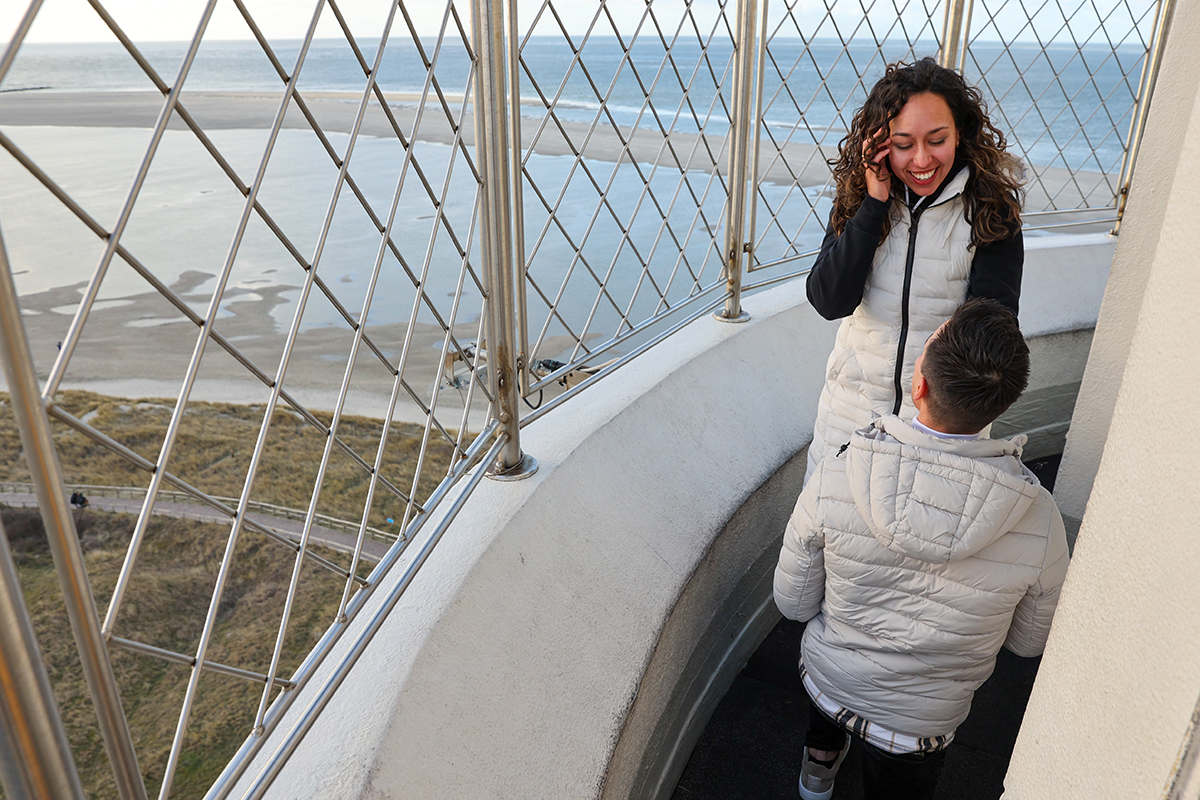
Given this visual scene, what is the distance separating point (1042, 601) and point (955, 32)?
2.16m

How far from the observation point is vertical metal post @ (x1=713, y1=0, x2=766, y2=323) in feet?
7.64

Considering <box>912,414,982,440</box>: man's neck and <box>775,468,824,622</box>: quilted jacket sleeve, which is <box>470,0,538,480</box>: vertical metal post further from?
<box>912,414,982,440</box>: man's neck

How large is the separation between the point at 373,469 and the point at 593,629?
53 cm

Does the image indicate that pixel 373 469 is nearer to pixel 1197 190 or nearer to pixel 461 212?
pixel 1197 190

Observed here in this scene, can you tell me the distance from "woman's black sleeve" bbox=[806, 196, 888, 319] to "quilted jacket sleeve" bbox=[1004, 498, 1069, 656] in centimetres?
56

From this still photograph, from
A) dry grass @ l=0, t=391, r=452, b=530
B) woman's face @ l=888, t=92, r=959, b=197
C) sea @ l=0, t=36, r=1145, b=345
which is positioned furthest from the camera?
sea @ l=0, t=36, r=1145, b=345

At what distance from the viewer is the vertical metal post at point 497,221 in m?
1.43

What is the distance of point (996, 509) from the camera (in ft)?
4.35

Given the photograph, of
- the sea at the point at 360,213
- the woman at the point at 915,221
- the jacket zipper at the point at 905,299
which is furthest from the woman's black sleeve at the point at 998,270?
the sea at the point at 360,213

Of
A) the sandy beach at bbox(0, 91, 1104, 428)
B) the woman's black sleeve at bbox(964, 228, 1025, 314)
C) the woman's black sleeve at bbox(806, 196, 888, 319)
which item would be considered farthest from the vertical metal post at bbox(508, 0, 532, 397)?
the sandy beach at bbox(0, 91, 1104, 428)

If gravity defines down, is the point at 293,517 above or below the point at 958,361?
below

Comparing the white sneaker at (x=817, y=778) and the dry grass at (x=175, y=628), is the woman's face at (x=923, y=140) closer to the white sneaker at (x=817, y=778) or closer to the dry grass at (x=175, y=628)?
the white sneaker at (x=817, y=778)

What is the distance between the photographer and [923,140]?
163 cm

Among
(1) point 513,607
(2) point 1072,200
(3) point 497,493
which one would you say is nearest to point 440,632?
(1) point 513,607
